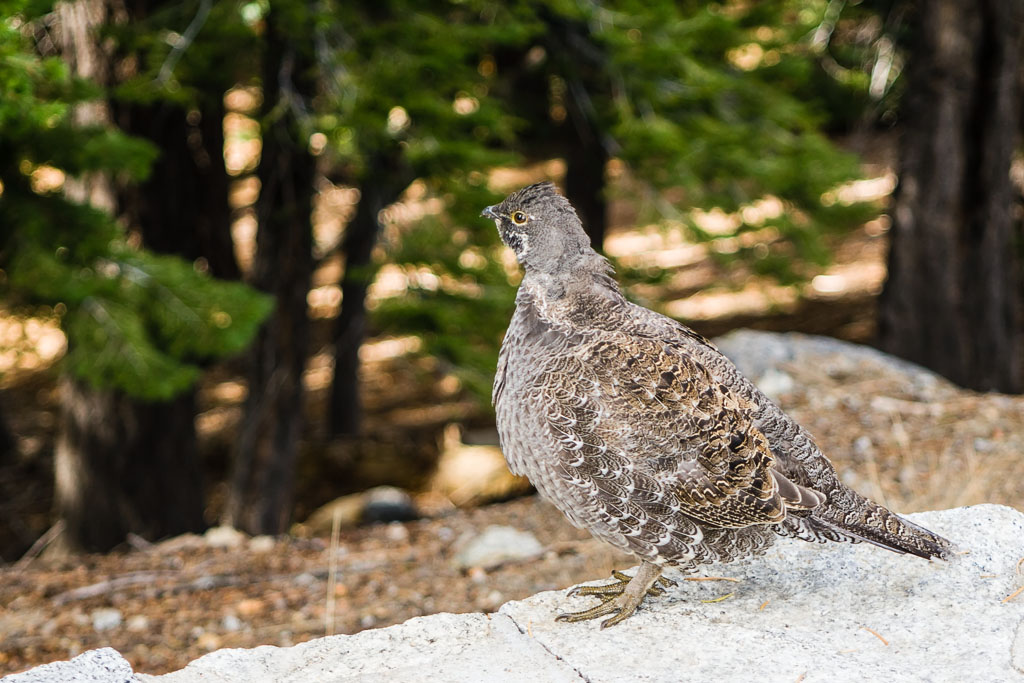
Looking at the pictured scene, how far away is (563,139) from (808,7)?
9.13 ft

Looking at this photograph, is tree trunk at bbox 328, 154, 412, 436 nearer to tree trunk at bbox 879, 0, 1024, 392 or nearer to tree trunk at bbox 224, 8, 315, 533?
tree trunk at bbox 224, 8, 315, 533

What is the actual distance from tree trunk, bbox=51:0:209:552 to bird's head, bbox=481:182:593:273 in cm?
455

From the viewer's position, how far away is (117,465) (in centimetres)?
705

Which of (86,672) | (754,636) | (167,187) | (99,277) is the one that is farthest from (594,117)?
(86,672)

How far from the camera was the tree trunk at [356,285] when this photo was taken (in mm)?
7109

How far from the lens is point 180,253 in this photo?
25.5ft

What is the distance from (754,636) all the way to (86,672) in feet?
6.63

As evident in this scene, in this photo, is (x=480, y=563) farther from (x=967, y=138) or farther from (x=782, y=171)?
(x=967, y=138)

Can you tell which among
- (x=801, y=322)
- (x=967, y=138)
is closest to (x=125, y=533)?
(x=967, y=138)

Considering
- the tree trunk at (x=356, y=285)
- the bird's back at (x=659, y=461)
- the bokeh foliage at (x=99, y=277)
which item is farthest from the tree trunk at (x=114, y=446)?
the bird's back at (x=659, y=461)

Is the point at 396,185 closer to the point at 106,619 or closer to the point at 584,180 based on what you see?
the point at 584,180

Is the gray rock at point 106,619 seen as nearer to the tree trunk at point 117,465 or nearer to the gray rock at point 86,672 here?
the tree trunk at point 117,465

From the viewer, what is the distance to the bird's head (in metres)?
3.38

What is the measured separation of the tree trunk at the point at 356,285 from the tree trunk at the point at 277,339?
49 centimetres
